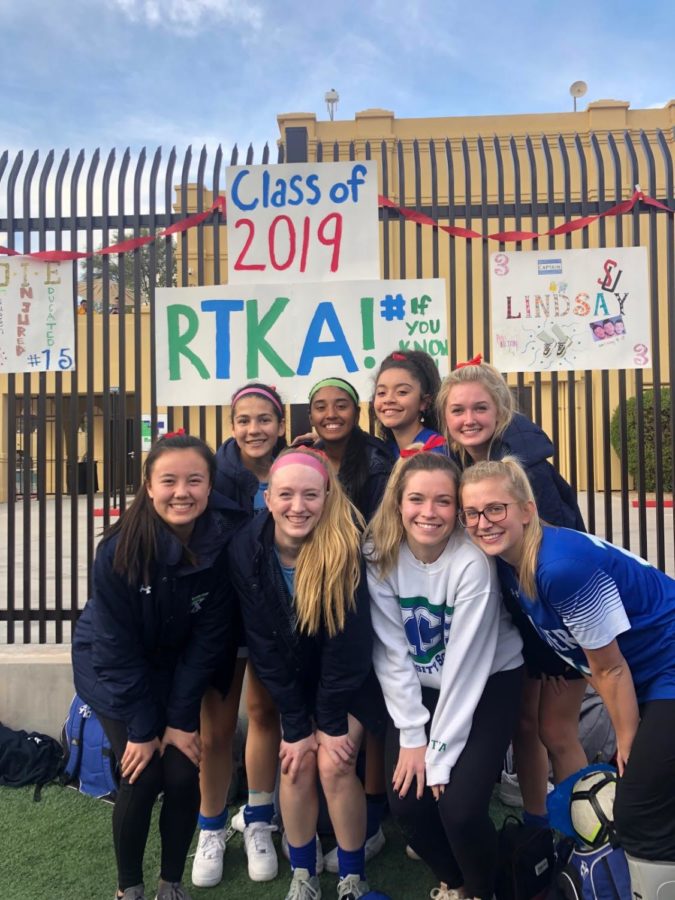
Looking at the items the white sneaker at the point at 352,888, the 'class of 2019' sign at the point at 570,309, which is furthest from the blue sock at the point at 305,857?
the 'class of 2019' sign at the point at 570,309

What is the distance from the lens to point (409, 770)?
91.4 inches

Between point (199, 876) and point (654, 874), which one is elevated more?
point (654, 874)

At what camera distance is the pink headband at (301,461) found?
249 centimetres

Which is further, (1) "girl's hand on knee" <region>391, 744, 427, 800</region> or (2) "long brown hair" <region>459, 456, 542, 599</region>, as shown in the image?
(1) "girl's hand on knee" <region>391, 744, 427, 800</region>

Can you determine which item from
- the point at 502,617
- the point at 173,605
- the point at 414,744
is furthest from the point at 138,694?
the point at 502,617

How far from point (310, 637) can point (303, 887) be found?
2.99 ft

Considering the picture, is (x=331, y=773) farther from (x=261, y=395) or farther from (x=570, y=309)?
(x=570, y=309)

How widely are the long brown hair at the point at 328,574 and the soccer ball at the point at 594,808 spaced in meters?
1.00

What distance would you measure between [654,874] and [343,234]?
3288mm

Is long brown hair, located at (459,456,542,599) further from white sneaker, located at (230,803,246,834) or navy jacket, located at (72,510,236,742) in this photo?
white sneaker, located at (230,803,246,834)

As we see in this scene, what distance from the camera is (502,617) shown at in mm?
2486

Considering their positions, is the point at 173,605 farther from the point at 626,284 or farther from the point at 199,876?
the point at 626,284

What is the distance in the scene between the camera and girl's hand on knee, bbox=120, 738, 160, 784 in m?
2.38

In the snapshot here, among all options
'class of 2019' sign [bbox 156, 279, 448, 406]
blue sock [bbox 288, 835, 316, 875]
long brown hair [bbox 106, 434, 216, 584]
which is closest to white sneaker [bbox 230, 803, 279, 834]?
blue sock [bbox 288, 835, 316, 875]
